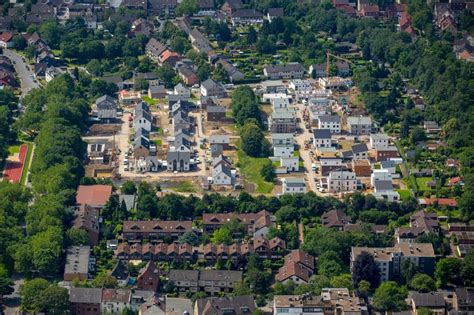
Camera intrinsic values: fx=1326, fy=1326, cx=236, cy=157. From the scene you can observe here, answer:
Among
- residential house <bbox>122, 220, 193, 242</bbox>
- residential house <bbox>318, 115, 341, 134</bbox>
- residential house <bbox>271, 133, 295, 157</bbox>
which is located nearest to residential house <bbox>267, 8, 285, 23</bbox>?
residential house <bbox>318, 115, 341, 134</bbox>

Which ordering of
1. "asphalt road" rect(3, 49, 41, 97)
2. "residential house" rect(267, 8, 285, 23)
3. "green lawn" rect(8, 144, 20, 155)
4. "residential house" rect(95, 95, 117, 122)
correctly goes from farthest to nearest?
"residential house" rect(267, 8, 285, 23) → "asphalt road" rect(3, 49, 41, 97) → "residential house" rect(95, 95, 117, 122) → "green lawn" rect(8, 144, 20, 155)

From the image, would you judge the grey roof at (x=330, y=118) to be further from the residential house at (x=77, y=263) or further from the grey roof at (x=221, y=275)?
the residential house at (x=77, y=263)

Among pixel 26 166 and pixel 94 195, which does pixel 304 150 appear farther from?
pixel 26 166

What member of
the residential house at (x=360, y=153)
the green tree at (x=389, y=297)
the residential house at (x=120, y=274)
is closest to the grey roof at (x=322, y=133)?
the residential house at (x=360, y=153)

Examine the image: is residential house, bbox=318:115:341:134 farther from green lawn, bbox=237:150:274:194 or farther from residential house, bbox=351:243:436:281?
residential house, bbox=351:243:436:281

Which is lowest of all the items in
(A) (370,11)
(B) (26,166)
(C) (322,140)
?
(B) (26,166)

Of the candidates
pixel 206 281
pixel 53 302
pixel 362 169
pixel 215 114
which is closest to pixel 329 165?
pixel 362 169
